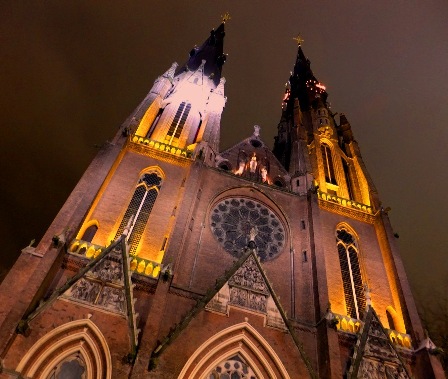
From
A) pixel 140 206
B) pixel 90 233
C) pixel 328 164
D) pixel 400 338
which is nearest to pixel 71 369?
pixel 90 233

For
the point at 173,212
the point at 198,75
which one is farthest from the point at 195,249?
the point at 198,75

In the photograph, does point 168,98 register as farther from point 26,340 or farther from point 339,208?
point 26,340

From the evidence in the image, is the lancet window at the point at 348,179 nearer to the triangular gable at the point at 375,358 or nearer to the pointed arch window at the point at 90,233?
the triangular gable at the point at 375,358

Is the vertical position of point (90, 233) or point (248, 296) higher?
point (90, 233)

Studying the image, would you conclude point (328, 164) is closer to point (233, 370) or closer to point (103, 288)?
point (233, 370)

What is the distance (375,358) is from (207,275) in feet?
19.7

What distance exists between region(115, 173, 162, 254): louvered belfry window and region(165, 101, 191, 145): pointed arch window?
3.73 meters

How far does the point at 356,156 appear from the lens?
24.4m

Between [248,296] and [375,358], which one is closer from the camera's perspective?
[375,358]

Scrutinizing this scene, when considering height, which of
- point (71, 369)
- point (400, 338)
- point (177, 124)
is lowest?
point (71, 369)

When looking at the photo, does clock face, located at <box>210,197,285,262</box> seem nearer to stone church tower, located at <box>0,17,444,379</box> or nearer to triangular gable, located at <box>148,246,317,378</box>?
stone church tower, located at <box>0,17,444,379</box>

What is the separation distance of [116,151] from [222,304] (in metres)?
7.93

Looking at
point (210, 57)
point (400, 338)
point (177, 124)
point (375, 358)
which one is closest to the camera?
point (375, 358)

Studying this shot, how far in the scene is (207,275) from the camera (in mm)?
14844
